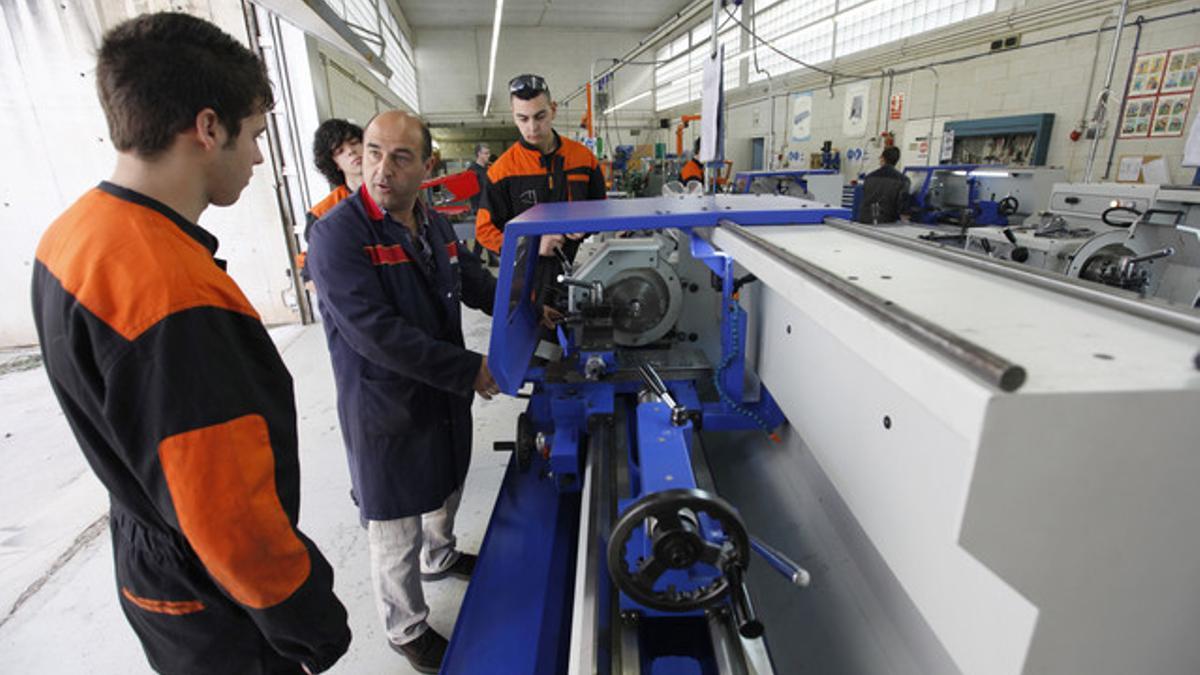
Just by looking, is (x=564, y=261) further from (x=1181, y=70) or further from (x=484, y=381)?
(x=1181, y=70)

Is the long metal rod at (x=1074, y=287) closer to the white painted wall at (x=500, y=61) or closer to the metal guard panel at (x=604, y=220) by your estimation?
the metal guard panel at (x=604, y=220)

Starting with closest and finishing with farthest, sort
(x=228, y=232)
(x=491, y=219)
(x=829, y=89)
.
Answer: (x=491, y=219) → (x=228, y=232) → (x=829, y=89)

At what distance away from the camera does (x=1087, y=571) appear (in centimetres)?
48

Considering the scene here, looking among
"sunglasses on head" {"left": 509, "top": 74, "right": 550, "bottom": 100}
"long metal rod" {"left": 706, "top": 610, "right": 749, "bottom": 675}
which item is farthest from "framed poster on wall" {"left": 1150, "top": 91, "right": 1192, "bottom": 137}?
"long metal rod" {"left": 706, "top": 610, "right": 749, "bottom": 675}

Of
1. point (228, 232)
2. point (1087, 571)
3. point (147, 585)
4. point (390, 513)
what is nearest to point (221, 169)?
point (147, 585)

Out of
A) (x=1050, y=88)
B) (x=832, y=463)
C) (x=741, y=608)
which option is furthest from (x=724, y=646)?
(x=1050, y=88)

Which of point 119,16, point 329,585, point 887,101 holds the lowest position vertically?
point 329,585

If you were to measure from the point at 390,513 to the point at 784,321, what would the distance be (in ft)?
3.88

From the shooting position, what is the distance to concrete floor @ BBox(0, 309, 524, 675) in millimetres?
1795

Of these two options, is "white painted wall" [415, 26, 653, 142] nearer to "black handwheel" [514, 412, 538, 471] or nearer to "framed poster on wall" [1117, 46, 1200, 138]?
"framed poster on wall" [1117, 46, 1200, 138]

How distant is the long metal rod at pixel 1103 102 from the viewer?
4.54 meters

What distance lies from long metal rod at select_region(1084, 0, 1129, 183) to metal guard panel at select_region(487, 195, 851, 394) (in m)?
5.07

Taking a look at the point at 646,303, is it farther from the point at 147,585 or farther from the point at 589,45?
the point at 589,45

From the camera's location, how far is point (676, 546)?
941mm
